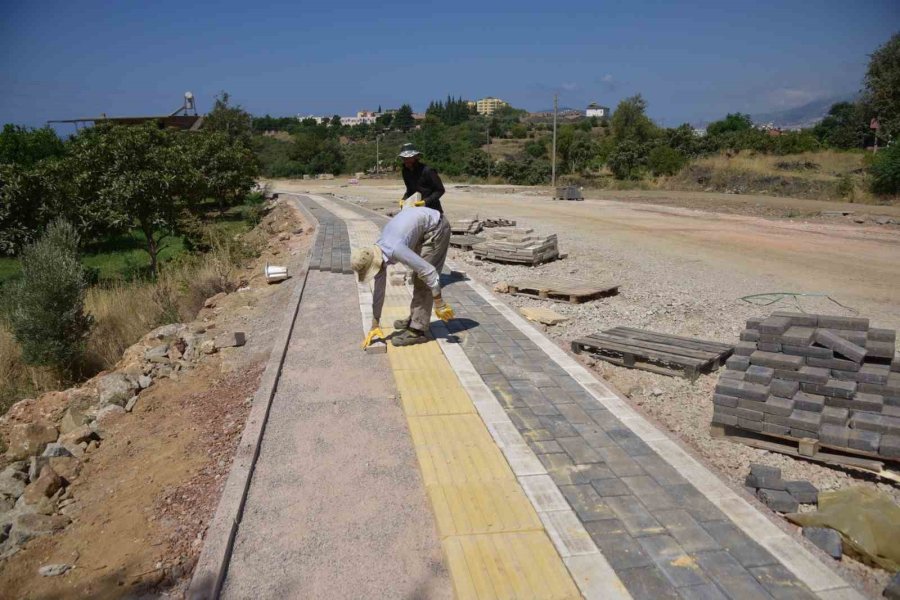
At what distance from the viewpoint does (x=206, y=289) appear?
11594mm

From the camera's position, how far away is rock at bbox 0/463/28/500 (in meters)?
4.74

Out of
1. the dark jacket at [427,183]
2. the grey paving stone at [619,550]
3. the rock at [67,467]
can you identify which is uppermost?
the dark jacket at [427,183]

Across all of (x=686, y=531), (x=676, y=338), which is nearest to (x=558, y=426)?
(x=686, y=531)

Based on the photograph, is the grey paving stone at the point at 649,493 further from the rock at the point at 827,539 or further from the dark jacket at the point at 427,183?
the dark jacket at the point at 427,183

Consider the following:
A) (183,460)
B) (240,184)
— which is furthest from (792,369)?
(240,184)

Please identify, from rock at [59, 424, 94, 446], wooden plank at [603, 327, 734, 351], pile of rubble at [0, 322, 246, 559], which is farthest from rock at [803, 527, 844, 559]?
rock at [59, 424, 94, 446]

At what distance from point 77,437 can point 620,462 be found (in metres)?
4.67

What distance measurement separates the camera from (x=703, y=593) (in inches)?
120

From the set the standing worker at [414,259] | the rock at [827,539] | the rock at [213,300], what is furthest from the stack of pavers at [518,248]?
the rock at [827,539]

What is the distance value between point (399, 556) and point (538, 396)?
2361 millimetres

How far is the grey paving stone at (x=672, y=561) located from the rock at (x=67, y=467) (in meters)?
4.36

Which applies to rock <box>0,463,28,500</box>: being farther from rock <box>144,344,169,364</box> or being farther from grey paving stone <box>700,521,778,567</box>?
grey paving stone <box>700,521,778,567</box>

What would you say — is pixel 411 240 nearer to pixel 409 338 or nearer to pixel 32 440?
pixel 409 338

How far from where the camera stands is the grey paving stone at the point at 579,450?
14.2 ft
